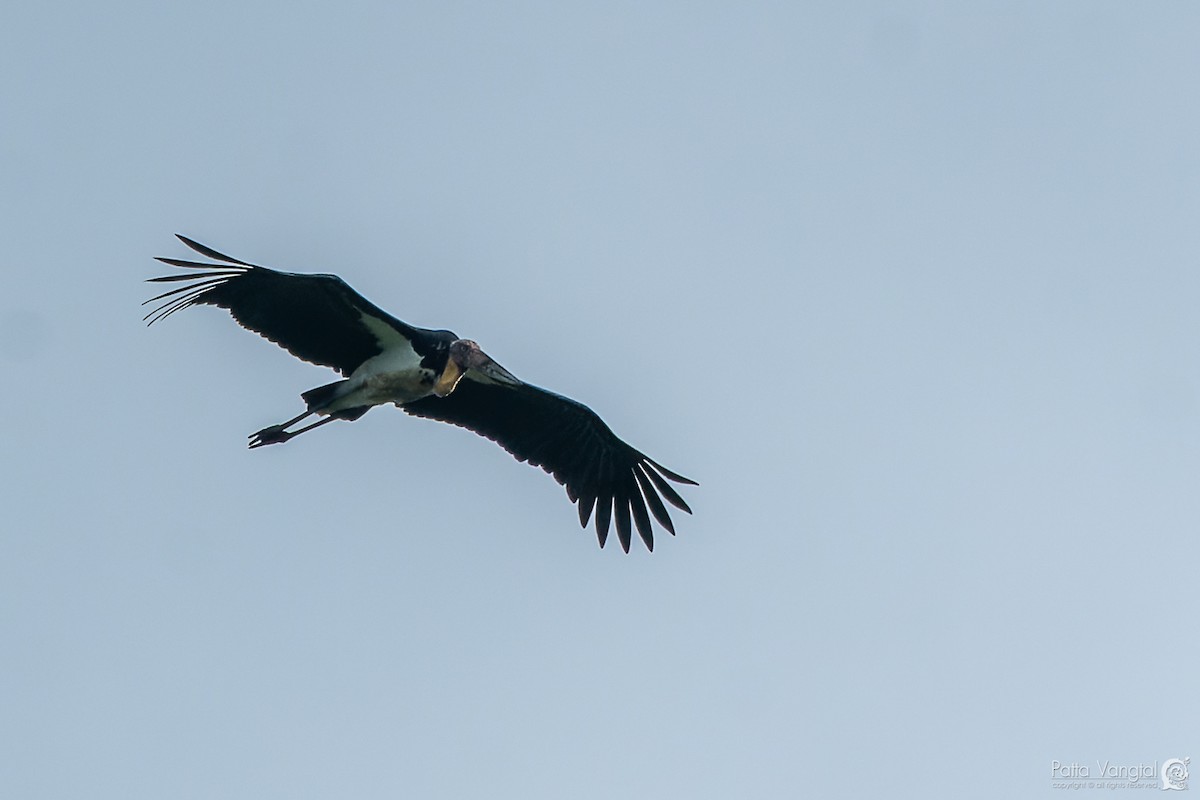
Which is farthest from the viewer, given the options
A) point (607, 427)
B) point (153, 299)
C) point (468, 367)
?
point (607, 427)

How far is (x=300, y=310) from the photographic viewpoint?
1872 cm

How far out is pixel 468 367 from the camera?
19281mm

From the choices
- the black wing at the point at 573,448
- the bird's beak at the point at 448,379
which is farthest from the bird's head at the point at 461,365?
the black wing at the point at 573,448

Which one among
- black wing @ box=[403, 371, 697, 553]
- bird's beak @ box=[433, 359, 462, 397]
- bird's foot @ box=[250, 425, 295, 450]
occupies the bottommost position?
bird's foot @ box=[250, 425, 295, 450]

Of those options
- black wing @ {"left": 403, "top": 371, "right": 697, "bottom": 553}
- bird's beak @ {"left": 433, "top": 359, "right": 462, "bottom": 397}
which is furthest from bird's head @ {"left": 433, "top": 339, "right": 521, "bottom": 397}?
black wing @ {"left": 403, "top": 371, "right": 697, "bottom": 553}

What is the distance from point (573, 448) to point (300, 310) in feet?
12.7

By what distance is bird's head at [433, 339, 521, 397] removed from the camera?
754 inches

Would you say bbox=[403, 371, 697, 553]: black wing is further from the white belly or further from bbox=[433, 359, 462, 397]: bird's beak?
the white belly

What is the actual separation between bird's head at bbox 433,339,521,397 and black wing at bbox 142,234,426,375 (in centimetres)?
48

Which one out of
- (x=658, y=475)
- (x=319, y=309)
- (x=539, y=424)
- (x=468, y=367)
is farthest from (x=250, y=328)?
(x=658, y=475)

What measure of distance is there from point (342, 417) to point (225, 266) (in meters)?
2.16

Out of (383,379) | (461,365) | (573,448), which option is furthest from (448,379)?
(573,448)

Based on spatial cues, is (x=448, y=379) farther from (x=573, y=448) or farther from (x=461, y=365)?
(x=573, y=448)

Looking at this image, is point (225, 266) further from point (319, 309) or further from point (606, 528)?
point (606, 528)
